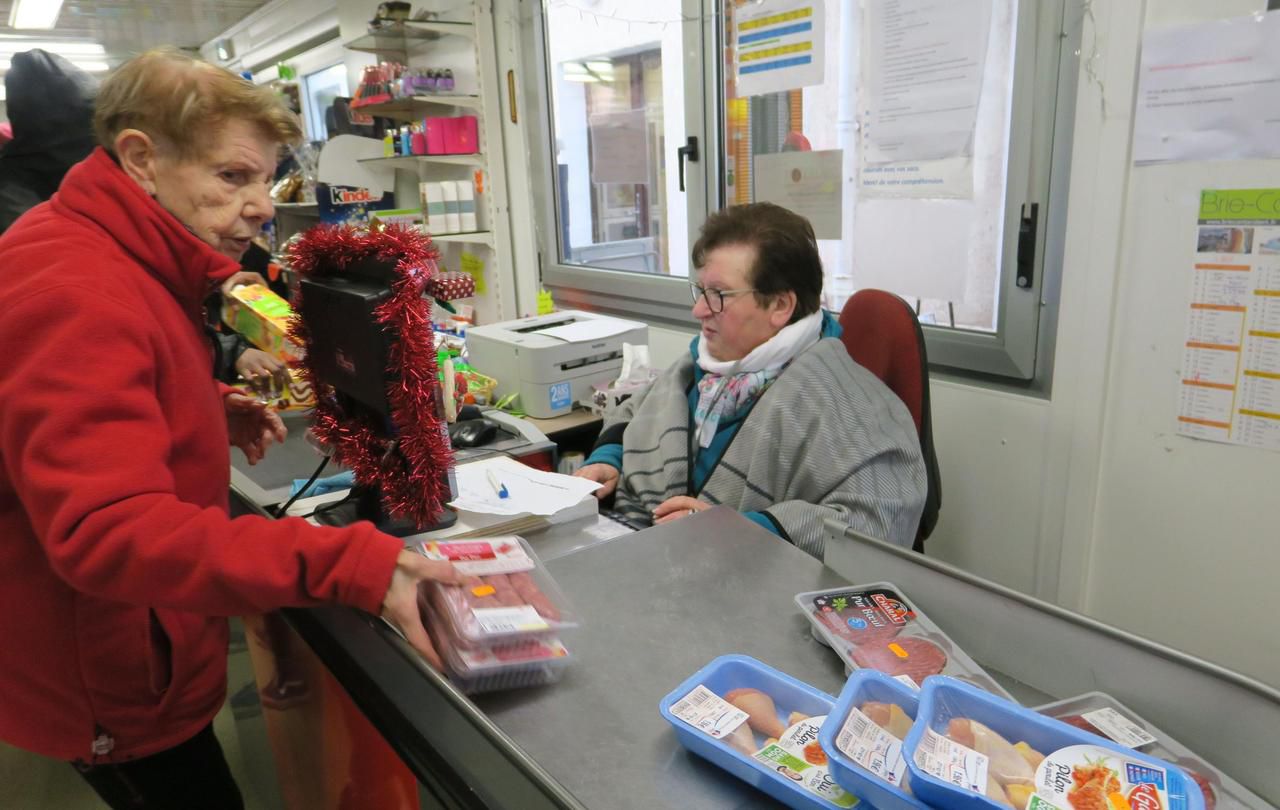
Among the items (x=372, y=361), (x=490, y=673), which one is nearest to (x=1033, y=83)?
(x=372, y=361)

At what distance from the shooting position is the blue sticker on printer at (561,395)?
2.37m

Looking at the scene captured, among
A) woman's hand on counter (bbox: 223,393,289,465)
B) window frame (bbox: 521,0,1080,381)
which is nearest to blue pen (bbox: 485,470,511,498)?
woman's hand on counter (bbox: 223,393,289,465)

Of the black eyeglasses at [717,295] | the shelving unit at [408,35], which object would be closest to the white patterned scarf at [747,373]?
the black eyeglasses at [717,295]

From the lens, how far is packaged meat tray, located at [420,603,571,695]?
876 mm

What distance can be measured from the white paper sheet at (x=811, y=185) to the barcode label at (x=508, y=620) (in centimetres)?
168

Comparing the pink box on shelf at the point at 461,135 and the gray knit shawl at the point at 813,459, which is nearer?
the gray knit shawl at the point at 813,459

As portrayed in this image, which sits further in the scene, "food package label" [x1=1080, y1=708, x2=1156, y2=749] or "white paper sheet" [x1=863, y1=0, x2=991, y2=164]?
"white paper sheet" [x1=863, y1=0, x2=991, y2=164]

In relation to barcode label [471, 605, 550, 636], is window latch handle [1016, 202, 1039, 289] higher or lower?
higher

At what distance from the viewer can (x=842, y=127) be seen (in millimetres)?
2213

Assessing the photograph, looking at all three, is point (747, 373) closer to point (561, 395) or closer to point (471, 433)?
point (471, 433)

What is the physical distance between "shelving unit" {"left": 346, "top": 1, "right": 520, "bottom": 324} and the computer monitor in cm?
225

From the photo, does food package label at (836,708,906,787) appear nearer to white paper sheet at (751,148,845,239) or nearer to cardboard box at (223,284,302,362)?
cardboard box at (223,284,302,362)

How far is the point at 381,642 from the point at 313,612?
0.70ft

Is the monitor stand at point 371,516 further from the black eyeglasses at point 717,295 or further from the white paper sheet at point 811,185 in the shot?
the white paper sheet at point 811,185
